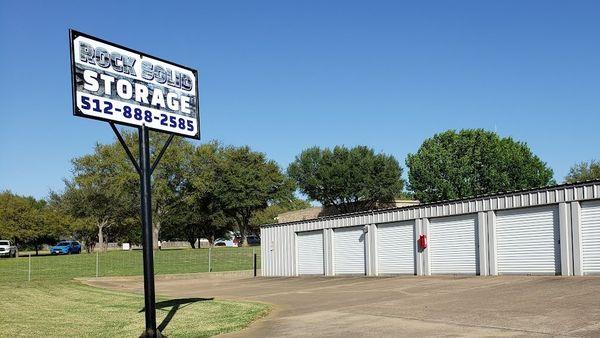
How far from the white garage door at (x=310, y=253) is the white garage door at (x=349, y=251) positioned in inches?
46.2

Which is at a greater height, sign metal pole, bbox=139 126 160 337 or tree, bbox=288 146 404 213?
tree, bbox=288 146 404 213

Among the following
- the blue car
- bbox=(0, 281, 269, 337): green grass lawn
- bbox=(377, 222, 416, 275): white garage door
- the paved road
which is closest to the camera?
the paved road

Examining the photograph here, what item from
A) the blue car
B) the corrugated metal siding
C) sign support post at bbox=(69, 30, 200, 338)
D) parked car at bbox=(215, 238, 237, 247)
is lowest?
parked car at bbox=(215, 238, 237, 247)

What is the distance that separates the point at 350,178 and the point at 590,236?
59.1m

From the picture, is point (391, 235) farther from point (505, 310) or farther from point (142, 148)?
point (142, 148)

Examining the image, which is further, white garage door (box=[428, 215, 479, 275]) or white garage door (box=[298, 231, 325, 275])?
white garage door (box=[298, 231, 325, 275])

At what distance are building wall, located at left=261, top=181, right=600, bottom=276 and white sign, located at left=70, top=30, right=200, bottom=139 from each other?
12927mm

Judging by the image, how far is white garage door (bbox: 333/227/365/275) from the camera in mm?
28250

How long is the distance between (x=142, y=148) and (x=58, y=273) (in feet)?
87.5

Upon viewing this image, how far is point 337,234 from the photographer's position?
2984cm

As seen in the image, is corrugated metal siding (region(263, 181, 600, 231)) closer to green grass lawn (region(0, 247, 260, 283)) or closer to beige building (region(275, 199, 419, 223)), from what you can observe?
green grass lawn (region(0, 247, 260, 283))

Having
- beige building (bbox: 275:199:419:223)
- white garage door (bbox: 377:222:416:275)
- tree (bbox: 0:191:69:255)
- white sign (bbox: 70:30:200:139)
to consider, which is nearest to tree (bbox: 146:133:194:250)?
tree (bbox: 0:191:69:255)

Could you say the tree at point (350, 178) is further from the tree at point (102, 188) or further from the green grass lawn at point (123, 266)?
the green grass lawn at point (123, 266)

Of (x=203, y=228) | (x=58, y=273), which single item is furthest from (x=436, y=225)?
(x=203, y=228)
